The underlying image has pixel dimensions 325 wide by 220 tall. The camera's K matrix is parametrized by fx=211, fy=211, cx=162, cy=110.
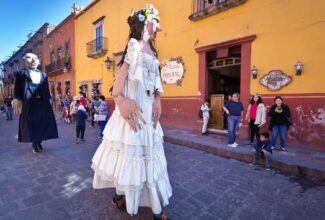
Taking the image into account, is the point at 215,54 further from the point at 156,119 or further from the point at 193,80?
the point at 156,119

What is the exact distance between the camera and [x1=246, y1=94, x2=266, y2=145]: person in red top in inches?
225

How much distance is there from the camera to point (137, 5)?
427 inches

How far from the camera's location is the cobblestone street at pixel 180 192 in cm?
244

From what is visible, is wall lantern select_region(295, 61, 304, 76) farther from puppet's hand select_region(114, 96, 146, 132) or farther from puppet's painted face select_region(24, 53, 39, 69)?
puppet's painted face select_region(24, 53, 39, 69)

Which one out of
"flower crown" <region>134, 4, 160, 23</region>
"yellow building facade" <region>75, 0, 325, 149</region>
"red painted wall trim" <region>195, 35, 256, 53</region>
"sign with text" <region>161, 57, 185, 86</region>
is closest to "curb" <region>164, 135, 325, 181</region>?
"yellow building facade" <region>75, 0, 325, 149</region>

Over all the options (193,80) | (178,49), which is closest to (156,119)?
(193,80)

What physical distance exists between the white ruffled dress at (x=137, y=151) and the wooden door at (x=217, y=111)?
20.0 ft

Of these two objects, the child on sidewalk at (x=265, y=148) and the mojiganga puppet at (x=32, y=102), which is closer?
the child on sidewalk at (x=265, y=148)

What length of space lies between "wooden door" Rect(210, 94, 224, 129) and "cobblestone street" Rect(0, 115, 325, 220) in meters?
3.29

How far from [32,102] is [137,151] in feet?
12.6

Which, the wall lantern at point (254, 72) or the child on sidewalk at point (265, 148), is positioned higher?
the wall lantern at point (254, 72)

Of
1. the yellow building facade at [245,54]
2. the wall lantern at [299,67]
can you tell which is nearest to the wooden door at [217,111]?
the yellow building facade at [245,54]

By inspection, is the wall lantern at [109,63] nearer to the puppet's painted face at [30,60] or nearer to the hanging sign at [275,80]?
the puppet's painted face at [30,60]

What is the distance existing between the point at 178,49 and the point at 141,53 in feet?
23.5
